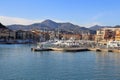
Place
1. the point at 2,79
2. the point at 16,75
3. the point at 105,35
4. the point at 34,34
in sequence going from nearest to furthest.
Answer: the point at 2,79 < the point at 16,75 < the point at 105,35 < the point at 34,34

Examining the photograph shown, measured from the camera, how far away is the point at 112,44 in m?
83.2

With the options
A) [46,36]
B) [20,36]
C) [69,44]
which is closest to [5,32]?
[20,36]

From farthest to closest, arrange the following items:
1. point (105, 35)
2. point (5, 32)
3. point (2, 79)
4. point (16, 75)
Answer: point (5, 32) → point (105, 35) → point (16, 75) → point (2, 79)

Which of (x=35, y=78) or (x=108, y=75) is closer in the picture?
(x=35, y=78)

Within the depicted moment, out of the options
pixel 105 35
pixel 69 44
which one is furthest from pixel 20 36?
pixel 69 44

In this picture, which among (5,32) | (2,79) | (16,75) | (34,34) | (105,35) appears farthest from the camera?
(34,34)

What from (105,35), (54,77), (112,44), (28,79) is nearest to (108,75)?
(54,77)

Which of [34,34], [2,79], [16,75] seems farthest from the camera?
[34,34]

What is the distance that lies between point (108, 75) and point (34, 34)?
15664 cm

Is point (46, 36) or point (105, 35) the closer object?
point (105, 35)

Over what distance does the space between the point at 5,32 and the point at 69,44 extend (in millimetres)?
94203

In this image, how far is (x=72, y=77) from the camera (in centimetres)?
3006

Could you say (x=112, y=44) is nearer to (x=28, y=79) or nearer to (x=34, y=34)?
(x=28, y=79)

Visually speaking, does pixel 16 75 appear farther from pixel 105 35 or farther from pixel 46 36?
pixel 46 36
